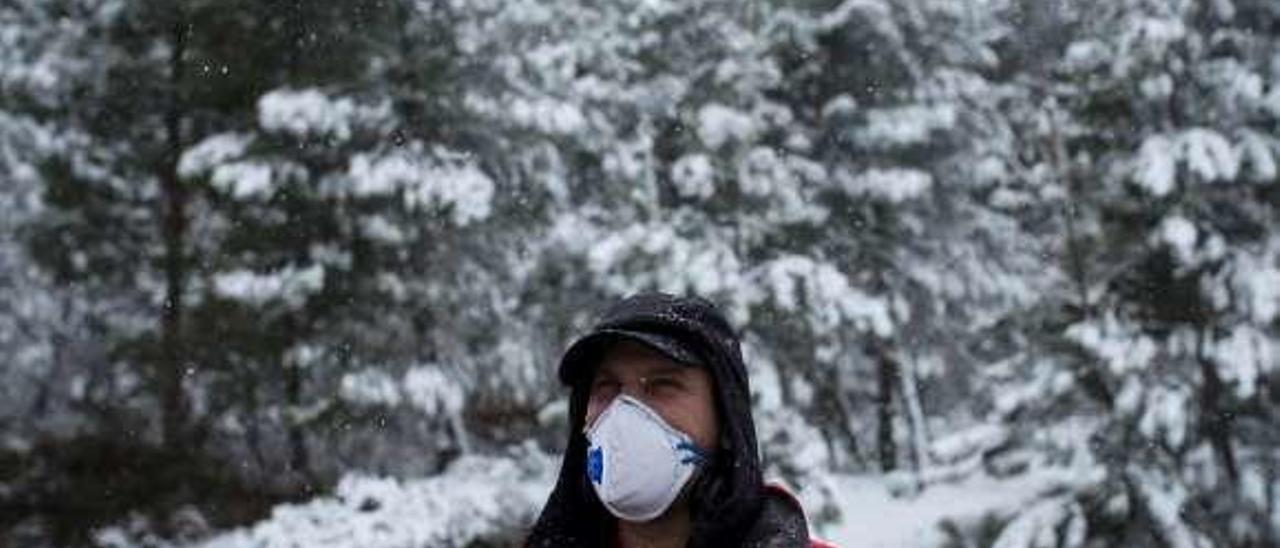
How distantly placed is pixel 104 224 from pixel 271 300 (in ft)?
13.5

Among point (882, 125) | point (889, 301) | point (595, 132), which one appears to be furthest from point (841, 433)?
point (595, 132)

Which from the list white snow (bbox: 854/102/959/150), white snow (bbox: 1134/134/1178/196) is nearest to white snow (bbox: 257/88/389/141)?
white snow (bbox: 1134/134/1178/196)

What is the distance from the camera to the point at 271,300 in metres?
11.3

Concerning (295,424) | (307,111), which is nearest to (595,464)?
(307,111)

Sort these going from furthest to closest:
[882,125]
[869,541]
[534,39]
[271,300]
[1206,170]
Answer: [882,125] → [869,541] → [534,39] → [271,300] → [1206,170]

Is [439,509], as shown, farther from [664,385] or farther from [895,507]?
[895,507]

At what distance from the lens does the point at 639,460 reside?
2557mm

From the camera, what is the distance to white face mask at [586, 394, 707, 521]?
8.48 ft

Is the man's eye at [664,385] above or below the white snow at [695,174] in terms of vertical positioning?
below

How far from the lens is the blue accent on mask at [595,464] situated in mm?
2707

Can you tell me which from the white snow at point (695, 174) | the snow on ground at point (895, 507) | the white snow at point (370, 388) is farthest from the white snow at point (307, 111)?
the snow on ground at point (895, 507)

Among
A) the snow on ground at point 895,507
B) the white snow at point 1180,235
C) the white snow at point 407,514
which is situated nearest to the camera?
the white snow at point 407,514

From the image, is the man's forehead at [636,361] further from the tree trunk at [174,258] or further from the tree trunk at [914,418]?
the tree trunk at [914,418]

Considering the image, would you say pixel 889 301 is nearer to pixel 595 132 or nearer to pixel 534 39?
pixel 595 132
